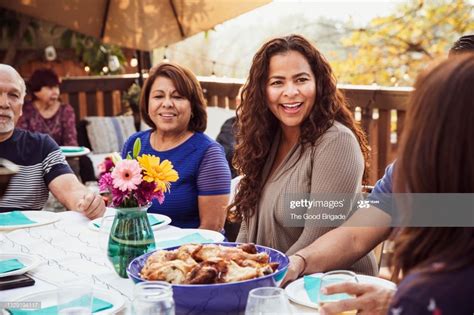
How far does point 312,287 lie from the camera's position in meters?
1.59

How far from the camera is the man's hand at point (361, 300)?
1.27 m

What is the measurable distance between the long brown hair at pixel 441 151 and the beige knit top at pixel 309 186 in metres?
1.01

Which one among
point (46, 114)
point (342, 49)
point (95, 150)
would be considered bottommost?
point (95, 150)

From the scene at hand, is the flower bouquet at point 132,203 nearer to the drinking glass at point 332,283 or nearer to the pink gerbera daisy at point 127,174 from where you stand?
the pink gerbera daisy at point 127,174

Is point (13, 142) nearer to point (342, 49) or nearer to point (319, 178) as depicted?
point (319, 178)

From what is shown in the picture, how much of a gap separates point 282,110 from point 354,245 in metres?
0.56

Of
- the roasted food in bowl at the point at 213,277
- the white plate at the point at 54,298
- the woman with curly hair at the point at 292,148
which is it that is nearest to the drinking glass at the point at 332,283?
the roasted food in bowl at the point at 213,277

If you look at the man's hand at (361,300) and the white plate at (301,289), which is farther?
the white plate at (301,289)

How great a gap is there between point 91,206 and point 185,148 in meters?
0.54

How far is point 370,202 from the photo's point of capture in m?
1.95

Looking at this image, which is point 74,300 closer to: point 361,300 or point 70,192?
point 361,300

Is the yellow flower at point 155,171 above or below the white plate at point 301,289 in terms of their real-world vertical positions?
above

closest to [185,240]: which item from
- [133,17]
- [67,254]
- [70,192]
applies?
[67,254]

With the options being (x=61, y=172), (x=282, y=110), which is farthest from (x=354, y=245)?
(x=61, y=172)
